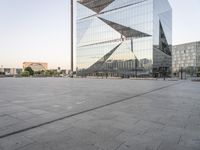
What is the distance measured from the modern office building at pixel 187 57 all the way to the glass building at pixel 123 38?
53375 mm

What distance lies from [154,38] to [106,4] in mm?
29702

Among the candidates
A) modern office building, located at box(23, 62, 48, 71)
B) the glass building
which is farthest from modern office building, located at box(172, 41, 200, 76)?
modern office building, located at box(23, 62, 48, 71)

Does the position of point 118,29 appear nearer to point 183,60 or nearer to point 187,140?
point 187,140

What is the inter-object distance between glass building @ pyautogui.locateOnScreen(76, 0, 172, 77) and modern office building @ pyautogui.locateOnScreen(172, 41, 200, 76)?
5337 cm

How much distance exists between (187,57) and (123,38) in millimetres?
85174

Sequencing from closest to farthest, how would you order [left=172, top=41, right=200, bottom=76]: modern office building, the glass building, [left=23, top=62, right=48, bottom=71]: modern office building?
the glass building < [left=172, top=41, right=200, bottom=76]: modern office building < [left=23, top=62, right=48, bottom=71]: modern office building

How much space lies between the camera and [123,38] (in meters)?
68.1

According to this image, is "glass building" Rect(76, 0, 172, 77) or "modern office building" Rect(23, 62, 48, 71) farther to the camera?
"modern office building" Rect(23, 62, 48, 71)

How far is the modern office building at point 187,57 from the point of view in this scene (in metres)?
120

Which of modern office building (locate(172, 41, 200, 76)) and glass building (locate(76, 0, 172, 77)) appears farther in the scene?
modern office building (locate(172, 41, 200, 76))

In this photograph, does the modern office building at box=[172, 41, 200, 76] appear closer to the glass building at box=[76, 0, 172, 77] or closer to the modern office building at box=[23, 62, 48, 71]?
the glass building at box=[76, 0, 172, 77]

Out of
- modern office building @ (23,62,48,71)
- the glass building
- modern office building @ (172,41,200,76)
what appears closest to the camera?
the glass building

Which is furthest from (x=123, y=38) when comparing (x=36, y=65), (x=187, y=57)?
(x=36, y=65)

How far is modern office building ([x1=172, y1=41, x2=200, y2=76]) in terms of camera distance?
120213 millimetres
